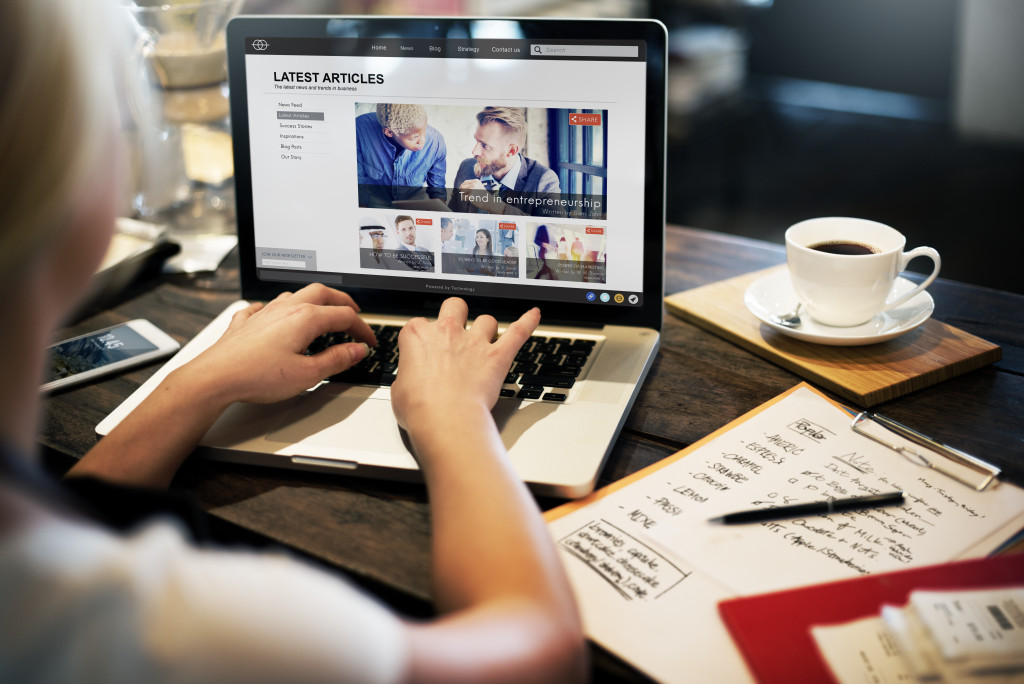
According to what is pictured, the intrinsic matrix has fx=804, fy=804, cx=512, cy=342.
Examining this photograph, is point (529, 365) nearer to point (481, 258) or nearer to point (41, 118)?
point (481, 258)

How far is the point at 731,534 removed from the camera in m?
0.64

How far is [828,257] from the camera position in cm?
86

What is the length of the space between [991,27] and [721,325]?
3026 millimetres

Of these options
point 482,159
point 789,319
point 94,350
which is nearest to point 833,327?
point 789,319

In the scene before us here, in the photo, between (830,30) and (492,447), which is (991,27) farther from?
(492,447)

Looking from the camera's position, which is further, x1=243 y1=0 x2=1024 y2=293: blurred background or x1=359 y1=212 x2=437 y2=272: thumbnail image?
x1=243 y1=0 x2=1024 y2=293: blurred background

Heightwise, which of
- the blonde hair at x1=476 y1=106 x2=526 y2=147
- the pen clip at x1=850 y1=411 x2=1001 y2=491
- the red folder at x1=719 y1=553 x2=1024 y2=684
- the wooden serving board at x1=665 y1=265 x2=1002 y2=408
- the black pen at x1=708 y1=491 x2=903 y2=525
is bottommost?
the red folder at x1=719 y1=553 x2=1024 y2=684

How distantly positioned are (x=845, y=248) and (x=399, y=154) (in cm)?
52

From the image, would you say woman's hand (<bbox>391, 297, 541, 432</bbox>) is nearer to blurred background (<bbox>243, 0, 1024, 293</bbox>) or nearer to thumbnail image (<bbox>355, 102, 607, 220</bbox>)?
thumbnail image (<bbox>355, 102, 607, 220</bbox>)

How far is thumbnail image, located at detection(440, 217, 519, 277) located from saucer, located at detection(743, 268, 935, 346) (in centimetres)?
30

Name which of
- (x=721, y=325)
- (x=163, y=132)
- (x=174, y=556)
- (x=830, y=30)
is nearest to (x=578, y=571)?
(x=174, y=556)

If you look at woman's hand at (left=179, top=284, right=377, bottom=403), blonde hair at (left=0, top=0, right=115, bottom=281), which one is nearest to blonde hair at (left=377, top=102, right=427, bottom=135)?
woman's hand at (left=179, top=284, right=377, bottom=403)

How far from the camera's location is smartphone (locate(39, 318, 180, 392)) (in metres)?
0.95

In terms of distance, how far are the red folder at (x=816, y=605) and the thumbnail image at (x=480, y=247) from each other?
0.48m
